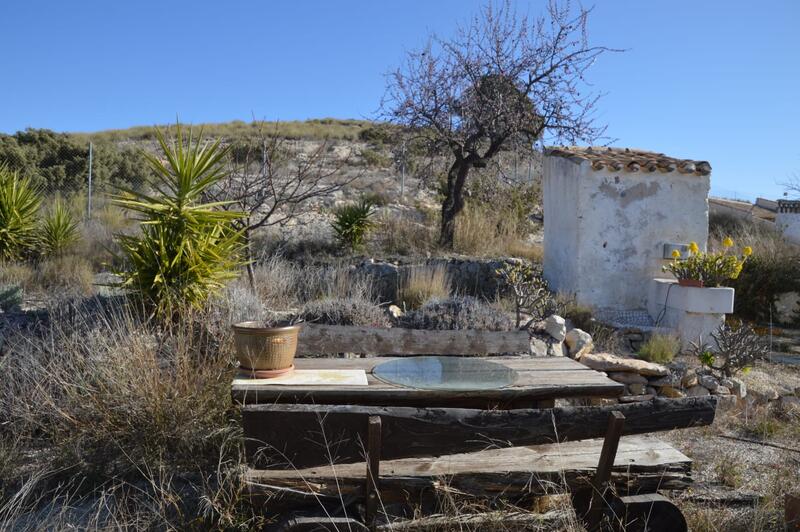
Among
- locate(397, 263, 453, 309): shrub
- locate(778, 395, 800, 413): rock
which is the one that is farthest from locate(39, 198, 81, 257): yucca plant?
locate(778, 395, 800, 413): rock

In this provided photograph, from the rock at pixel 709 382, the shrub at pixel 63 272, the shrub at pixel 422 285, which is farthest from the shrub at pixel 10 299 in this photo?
the rock at pixel 709 382

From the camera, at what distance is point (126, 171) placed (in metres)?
18.9

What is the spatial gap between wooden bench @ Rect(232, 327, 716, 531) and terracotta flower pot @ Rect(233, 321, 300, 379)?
157mm

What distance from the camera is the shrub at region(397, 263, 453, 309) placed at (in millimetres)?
8328

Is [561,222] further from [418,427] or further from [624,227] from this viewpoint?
[418,427]

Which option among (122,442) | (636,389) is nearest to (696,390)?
(636,389)

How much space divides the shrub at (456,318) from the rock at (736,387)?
2.31m

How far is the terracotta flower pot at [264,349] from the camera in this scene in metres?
3.37

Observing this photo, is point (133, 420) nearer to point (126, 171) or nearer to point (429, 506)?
point (429, 506)

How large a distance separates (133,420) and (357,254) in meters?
7.35

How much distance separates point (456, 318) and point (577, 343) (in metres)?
1.36

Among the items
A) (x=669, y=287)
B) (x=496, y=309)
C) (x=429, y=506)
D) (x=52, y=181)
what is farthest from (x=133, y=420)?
(x=52, y=181)

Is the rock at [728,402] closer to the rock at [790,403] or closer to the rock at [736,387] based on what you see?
the rock at [736,387]

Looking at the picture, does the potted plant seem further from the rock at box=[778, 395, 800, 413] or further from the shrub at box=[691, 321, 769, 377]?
the rock at box=[778, 395, 800, 413]
